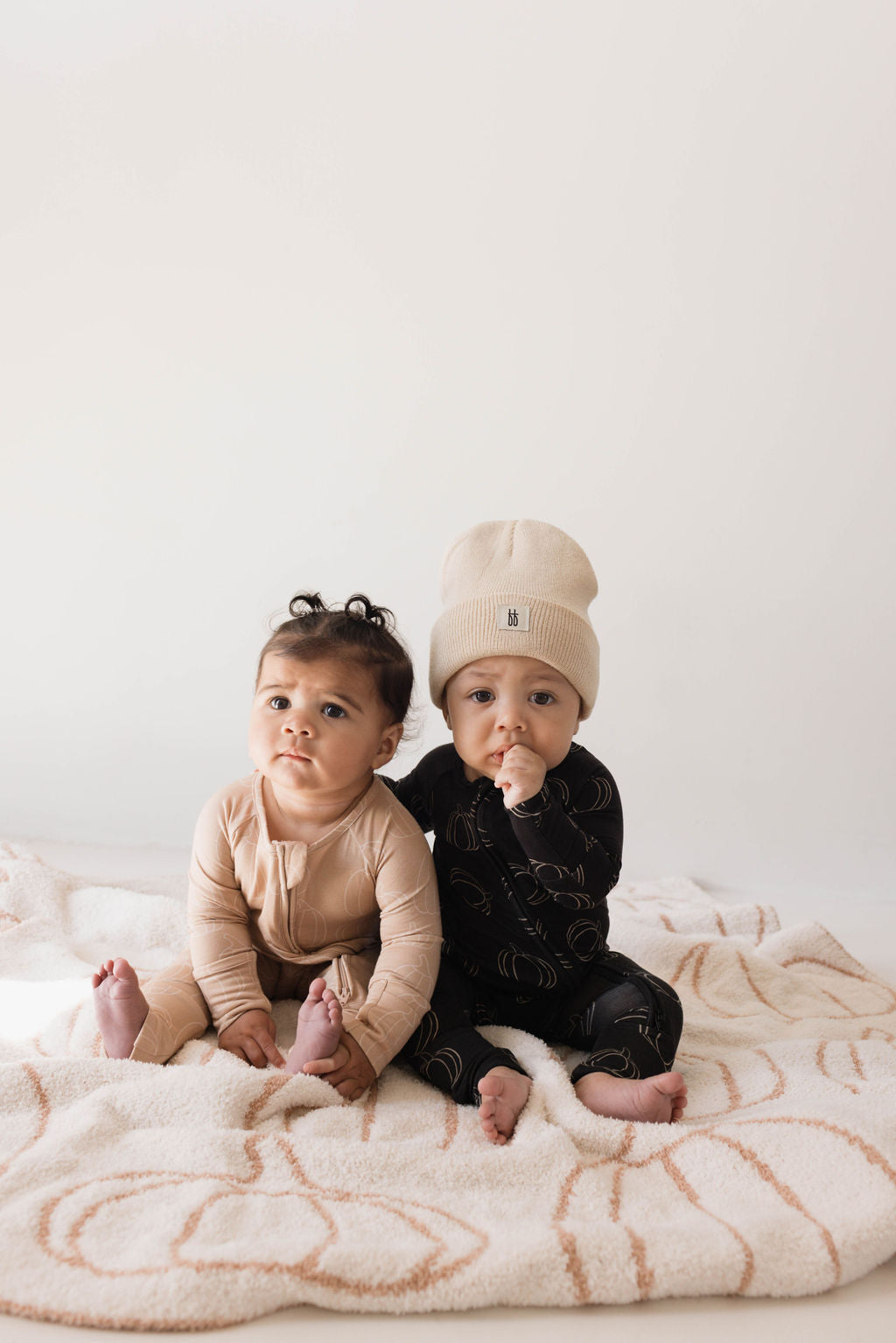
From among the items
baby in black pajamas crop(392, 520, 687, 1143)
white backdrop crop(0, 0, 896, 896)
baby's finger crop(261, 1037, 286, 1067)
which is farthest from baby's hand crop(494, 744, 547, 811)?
white backdrop crop(0, 0, 896, 896)

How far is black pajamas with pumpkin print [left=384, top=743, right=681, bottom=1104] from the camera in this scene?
1167mm

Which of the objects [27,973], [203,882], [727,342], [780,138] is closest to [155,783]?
[27,973]

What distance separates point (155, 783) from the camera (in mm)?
2174

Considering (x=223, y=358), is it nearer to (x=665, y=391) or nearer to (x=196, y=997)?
(x=665, y=391)

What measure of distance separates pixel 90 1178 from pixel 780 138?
1.87m

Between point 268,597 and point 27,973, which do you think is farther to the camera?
point 268,597

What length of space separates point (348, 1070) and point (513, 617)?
514 millimetres

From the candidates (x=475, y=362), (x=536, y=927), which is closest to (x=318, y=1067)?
(x=536, y=927)

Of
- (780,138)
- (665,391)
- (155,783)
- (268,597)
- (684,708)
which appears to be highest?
(780,138)

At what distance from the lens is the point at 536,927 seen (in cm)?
125

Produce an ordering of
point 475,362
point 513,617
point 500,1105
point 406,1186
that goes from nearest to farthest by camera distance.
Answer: point 406,1186 → point 500,1105 → point 513,617 → point 475,362

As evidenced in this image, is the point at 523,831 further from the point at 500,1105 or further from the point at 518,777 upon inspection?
the point at 500,1105

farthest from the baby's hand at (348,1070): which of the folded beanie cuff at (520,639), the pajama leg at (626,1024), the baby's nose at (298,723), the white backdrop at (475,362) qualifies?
the white backdrop at (475,362)

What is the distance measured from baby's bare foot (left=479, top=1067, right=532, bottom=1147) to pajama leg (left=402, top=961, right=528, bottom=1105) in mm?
48
